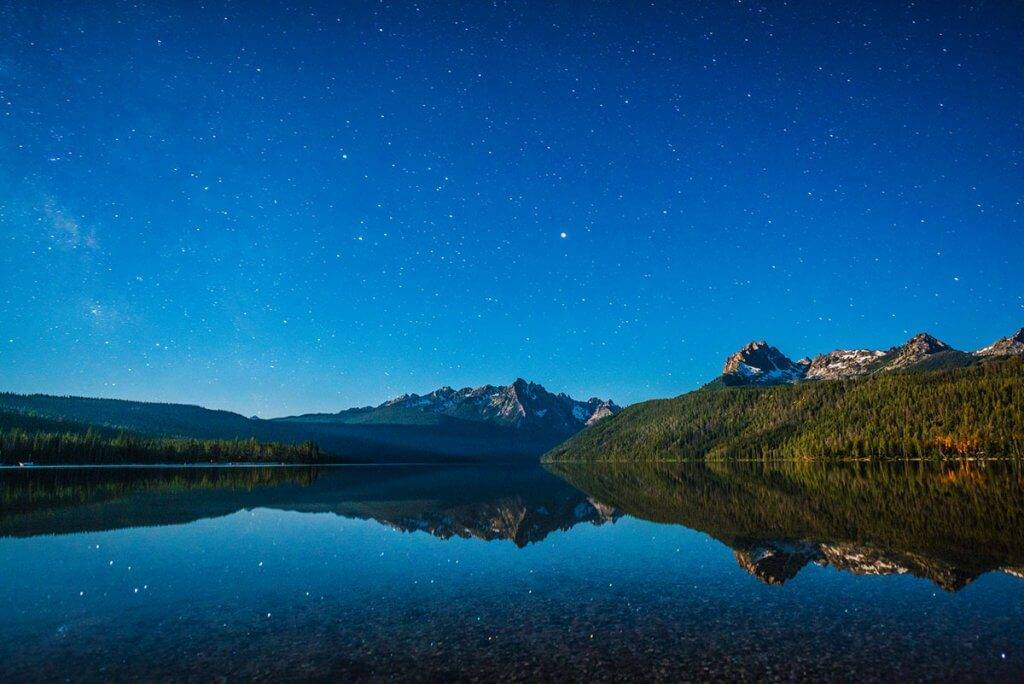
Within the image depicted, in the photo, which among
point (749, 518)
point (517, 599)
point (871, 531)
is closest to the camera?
point (517, 599)

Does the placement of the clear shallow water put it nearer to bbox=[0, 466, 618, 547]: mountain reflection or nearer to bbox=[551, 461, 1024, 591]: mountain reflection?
bbox=[551, 461, 1024, 591]: mountain reflection

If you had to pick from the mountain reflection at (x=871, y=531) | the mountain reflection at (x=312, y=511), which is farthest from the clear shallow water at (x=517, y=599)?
the mountain reflection at (x=312, y=511)

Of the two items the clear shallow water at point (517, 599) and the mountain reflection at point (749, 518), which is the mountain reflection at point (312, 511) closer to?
the mountain reflection at point (749, 518)

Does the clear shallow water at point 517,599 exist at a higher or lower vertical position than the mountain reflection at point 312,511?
higher

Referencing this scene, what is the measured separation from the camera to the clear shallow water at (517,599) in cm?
1340

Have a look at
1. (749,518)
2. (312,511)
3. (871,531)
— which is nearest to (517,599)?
(871,531)

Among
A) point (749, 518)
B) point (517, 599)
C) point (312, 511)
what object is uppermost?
point (517, 599)

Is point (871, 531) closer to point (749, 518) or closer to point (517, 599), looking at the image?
point (749, 518)

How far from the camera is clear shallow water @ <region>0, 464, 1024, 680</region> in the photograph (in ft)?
44.0

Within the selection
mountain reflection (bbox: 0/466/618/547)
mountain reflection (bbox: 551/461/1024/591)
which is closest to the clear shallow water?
mountain reflection (bbox: 551/461/1024/591)

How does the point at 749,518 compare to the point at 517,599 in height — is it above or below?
below

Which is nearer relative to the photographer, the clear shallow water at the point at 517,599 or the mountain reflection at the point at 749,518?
the clear shallow water at the point at 517,599

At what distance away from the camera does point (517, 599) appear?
19.9 metres

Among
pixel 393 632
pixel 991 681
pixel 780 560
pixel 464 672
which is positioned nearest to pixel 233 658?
pixel 393 632
